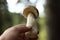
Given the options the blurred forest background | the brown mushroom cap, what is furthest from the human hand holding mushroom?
the blurred forest background

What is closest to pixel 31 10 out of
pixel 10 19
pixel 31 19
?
pixel 31 19

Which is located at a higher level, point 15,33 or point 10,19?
point 10,19

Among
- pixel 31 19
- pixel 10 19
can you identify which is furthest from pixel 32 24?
pixel 10 19

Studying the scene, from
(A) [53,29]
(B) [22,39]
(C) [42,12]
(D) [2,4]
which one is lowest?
(B) [22,39]

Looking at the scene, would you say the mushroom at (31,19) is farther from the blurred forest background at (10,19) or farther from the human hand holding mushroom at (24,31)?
the blurred forest background at (10,19)

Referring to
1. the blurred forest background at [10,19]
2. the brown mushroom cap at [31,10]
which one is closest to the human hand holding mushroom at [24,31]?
the brown mushroom cap at [31,10]

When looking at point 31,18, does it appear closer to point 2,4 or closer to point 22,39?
point 22,39

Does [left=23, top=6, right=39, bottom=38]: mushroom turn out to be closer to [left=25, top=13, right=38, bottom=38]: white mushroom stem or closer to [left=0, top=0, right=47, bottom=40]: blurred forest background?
[left=25, top=13, right=38, bottom=38]: white mushroom stem

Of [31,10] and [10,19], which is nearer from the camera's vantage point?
[31,10]

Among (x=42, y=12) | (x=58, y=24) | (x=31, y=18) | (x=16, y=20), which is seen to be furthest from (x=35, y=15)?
(x=16, y=20)

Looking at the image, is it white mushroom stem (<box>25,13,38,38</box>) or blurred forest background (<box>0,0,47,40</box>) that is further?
blurred forest background (<box>0,0,47,40</box>)

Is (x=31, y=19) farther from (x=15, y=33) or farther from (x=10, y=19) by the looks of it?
(x=10, y=19)
